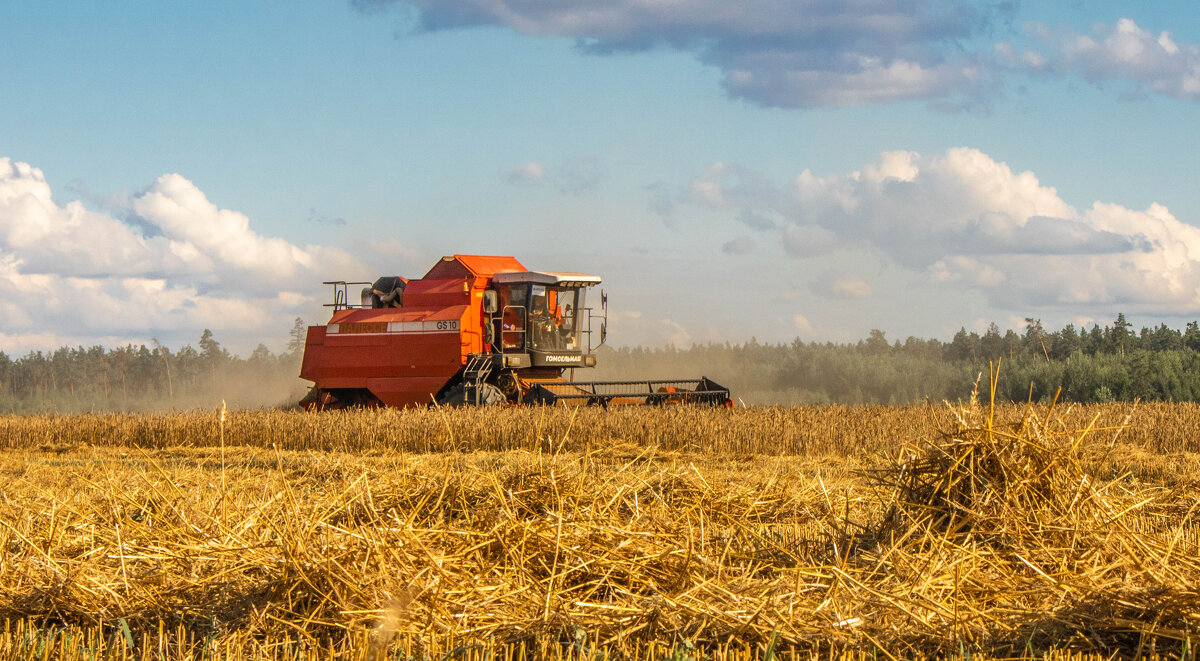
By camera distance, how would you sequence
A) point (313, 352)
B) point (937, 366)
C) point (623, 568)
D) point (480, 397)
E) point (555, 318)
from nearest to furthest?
point (623, 568) < point (480, 397) < point (555, 318) < point (313, 352) < point (937, 366)

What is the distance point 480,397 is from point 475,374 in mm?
596

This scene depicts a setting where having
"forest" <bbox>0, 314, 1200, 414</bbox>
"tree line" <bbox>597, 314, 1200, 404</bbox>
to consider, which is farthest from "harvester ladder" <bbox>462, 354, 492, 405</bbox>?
"tree line" <bbox>597, 314, 1200, 404</bbox>

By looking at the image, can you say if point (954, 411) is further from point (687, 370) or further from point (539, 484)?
point (687, 370)

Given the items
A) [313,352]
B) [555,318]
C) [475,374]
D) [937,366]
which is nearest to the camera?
[475,374]

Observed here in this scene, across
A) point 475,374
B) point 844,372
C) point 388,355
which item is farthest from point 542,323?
point 844,372

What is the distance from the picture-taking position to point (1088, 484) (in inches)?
208

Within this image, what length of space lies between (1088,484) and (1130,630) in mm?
1255

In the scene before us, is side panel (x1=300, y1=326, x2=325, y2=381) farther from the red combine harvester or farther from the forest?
the forest

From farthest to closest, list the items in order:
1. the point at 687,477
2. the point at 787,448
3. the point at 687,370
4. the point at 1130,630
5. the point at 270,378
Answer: the point at 687,370 < the point at 270,378 < the point at 787,448 < the point at 687,477 < the point at 1130,630

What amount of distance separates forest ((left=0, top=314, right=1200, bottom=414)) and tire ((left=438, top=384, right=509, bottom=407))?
9.70 m

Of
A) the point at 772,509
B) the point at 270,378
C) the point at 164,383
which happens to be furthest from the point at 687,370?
the point at 772,509

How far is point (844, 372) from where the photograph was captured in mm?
39562

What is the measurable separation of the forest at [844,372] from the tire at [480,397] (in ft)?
31.8

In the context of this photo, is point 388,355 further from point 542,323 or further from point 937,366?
point 937,366
